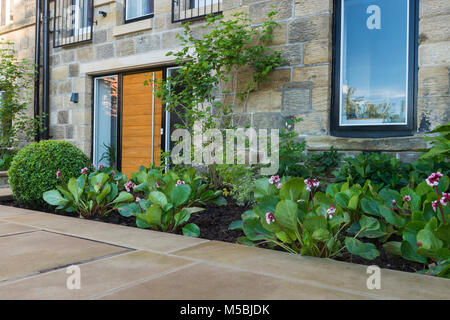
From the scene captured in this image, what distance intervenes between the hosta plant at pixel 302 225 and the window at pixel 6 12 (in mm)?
7098

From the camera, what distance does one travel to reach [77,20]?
19.0ft

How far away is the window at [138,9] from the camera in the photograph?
5088 millimetres

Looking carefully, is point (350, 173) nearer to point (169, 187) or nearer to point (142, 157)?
point (169, 187)

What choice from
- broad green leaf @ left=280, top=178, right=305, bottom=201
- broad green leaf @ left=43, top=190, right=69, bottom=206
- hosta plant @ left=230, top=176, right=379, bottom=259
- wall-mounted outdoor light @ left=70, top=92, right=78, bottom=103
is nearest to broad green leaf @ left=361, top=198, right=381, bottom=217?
hosta plant @ left=230, top=176, right=379, bottom=259

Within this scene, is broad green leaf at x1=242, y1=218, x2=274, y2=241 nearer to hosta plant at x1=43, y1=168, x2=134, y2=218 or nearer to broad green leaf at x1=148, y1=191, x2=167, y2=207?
broad green leaf at x1=148, y1=191, x2=167, y2=207

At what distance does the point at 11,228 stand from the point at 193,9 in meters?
3.45

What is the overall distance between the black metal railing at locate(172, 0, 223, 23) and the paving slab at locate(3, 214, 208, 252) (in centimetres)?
307

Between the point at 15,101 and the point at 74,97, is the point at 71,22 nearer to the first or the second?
the point at 74,97

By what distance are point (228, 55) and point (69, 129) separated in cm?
344

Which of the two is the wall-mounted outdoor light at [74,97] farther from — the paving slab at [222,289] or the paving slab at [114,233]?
the paving slab at [222,289]

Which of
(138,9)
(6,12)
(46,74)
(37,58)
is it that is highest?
(6,12)

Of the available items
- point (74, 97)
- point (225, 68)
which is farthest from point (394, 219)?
point (74, 97)

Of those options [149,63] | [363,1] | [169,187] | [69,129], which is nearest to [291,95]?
[363,1]

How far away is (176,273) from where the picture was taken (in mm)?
1164
